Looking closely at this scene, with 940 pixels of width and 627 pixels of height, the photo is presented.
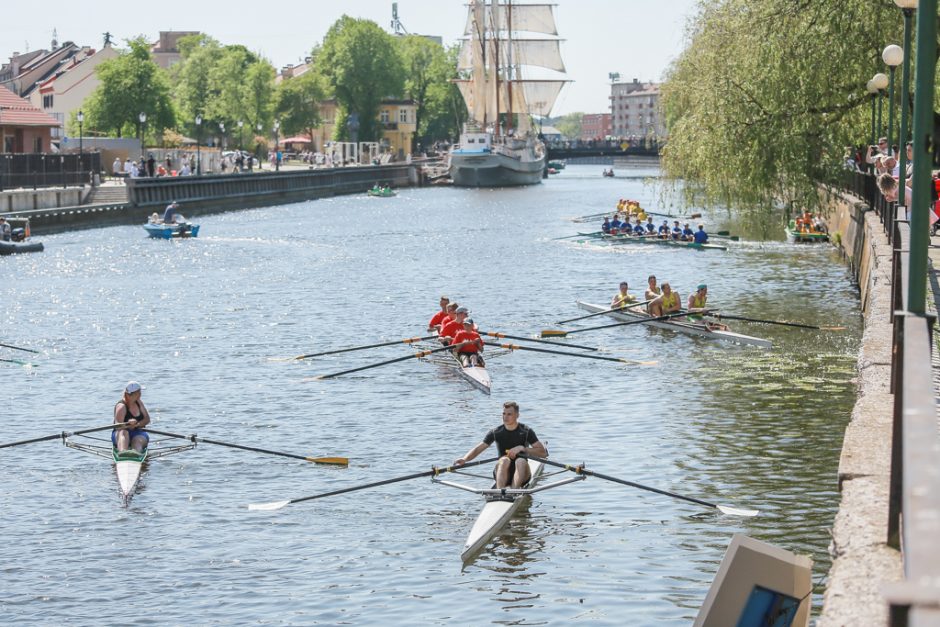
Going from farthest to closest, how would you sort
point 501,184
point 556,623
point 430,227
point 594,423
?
point 501,184
point 430,227
point 594,423
point 556,623

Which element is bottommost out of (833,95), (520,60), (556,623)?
(556,623)

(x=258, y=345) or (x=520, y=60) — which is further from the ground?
(x=520, y=60)

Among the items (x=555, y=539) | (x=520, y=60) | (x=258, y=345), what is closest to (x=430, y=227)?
(x=258, y=345)

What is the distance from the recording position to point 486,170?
135250 mm

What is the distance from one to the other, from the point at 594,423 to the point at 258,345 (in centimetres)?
1366

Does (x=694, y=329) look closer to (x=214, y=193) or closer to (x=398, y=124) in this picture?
(x=214, y=193)

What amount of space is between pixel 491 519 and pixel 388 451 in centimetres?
554

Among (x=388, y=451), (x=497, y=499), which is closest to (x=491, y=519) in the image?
(x=497, y=499)

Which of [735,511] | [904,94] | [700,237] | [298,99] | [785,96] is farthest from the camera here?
[298,99]

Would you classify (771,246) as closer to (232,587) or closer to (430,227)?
(430,227)

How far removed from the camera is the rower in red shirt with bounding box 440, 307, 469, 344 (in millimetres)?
29812

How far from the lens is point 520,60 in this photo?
15688 centimetres

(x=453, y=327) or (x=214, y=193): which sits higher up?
(x=214, y=193)

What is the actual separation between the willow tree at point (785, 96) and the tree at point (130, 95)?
281 feet
